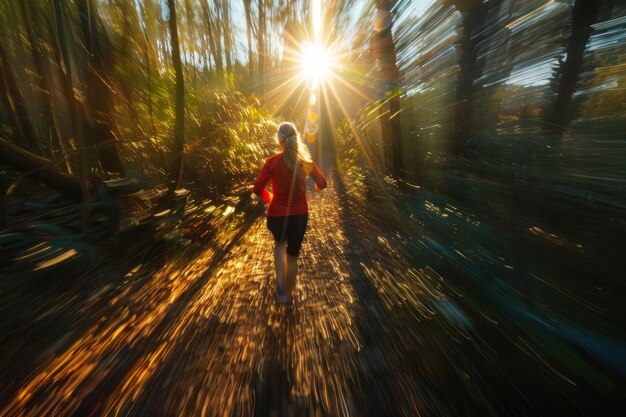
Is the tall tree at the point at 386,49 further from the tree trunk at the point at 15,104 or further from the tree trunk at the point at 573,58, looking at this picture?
the tree trunk at the point at 15,104

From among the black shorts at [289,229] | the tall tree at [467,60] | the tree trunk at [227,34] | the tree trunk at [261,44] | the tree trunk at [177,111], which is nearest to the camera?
the tall tree at [467,60]

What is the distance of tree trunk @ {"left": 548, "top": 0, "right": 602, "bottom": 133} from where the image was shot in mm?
2125

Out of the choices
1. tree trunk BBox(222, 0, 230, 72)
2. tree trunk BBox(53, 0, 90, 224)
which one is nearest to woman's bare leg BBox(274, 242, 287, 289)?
tree trunk BBox(53, 0, 90, 224)

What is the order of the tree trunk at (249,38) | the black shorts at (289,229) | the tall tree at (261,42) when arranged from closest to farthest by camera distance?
the black shorts at (289,229) → the tree trunk at (249,38) → the tall tree at (261,42)

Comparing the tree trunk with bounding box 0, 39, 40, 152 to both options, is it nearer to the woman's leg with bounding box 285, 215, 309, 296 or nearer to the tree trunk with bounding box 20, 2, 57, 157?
the tree trunk with bounding box 20, 2, 57, 157

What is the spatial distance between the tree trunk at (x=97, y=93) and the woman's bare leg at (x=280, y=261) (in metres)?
3.81

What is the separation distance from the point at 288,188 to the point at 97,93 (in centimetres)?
499

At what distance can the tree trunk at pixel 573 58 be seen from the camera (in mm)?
2125

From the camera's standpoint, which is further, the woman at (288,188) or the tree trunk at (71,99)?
the tree trunk at (71,99)

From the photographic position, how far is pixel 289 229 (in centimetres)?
307

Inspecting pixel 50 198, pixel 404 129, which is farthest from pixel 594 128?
pixel 50 198

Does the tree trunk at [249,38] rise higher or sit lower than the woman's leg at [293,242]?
higher

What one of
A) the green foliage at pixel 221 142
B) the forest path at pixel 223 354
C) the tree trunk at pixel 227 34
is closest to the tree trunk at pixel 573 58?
the forest path at pixel 223 354

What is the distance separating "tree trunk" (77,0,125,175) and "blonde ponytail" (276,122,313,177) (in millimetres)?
3676
